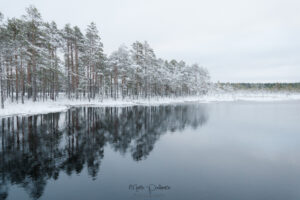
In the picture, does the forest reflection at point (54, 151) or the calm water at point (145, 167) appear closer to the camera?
the calm water at point (145, 167)

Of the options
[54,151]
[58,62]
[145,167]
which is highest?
[58,62]

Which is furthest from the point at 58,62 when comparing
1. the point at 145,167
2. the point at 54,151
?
the point at 145,167

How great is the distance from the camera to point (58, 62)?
31.4 meters

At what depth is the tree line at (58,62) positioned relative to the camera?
82.4 feet

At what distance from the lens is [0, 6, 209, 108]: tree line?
25.1m

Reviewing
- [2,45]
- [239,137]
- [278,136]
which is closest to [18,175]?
[239,137]

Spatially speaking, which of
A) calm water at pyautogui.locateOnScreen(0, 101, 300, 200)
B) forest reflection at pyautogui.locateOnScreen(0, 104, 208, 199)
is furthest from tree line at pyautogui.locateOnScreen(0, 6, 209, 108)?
calm water at pyautogui.locateOnScreen(0, 101, 300, 200)

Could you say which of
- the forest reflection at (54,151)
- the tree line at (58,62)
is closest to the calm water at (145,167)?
the forest reflection at (54,151)

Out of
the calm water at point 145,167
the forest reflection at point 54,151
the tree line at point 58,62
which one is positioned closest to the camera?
the calm water at point 145,167

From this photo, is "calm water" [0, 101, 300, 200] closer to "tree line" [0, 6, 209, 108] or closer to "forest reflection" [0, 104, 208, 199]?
"forest reflection" [0, 104, 208, 199]

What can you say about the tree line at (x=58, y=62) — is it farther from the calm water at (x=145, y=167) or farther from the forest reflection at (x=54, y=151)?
the calm water at (x=145, y=167)

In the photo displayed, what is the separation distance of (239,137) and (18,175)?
13.7 metres

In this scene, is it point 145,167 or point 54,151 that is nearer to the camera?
point 145,167

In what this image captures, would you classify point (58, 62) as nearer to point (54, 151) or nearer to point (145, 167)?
point (54, 151)
